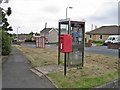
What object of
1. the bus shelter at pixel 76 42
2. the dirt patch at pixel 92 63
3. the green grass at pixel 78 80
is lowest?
the green grass at pixel 78 80

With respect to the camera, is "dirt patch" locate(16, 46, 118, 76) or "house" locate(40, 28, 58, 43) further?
"house" locate(40, 28, 58, 43)

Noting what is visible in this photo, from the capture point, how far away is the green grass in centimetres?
824

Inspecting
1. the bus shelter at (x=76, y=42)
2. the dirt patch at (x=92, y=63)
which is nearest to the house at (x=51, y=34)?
the dirt patch at (x=92, y=63)

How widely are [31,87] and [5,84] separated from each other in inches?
36.0

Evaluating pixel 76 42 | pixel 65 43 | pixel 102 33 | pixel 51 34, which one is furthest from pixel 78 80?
pixel 51 34

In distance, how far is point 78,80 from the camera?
904 cm

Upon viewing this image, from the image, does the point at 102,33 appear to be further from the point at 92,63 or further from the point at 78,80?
the point at 78,80

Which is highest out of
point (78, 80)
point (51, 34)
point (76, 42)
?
point (51, 34)

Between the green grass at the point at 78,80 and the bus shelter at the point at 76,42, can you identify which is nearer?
the green grass at the point at 78,80

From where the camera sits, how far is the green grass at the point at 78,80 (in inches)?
325

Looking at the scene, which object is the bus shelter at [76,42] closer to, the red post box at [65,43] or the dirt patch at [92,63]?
the dirt patch at [92,63]

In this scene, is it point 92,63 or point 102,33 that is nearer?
point 92,63

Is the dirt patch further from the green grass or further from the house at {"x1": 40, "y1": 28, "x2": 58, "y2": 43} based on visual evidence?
the house at {"x1": 40, "y1": 28, "x2": 58, "y2": 43}

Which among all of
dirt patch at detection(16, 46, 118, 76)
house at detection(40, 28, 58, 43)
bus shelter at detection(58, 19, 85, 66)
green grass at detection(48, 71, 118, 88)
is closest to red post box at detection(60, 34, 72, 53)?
green grass at detection(48, 71, 118, 88)
